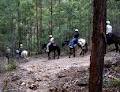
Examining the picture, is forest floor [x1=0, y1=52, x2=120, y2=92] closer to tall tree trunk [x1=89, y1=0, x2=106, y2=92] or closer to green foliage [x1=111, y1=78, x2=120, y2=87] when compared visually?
green foliage [x1=111, y1=78, x2=120, y2=87]

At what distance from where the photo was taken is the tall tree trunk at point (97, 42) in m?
8.52

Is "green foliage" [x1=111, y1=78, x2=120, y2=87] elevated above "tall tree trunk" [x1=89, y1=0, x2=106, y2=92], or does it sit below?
below

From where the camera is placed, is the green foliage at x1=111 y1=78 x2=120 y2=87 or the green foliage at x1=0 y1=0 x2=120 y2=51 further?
the green foliage at x1=0 y1=0 x2=120 y2=51

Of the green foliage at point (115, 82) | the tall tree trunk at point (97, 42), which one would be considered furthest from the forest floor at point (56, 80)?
the tall tree trunk at point (97, 42)

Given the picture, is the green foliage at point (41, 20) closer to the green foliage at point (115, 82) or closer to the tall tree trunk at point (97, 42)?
the green foliage at point (115, 82)

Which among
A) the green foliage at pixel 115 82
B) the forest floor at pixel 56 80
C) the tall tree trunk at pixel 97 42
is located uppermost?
the tall tree trunk at pixel 97 42

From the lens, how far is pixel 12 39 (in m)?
36.6

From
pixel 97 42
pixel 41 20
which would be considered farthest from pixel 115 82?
pixel 41 20

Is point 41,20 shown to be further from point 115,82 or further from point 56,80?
point 115,82

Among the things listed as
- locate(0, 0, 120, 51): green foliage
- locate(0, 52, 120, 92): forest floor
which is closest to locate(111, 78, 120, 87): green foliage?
locate(0, 52, 120, 92): forest floor

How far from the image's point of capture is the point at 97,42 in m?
8.62

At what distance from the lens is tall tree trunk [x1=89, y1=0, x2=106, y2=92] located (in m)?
8.52

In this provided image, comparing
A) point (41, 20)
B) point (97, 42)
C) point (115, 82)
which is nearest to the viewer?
point (97, 42)

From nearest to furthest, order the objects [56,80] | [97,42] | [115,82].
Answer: [97,42], [115,82], [56,80]
